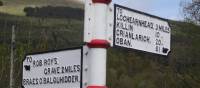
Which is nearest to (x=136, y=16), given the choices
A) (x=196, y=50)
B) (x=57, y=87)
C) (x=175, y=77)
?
(x=57, y=87)

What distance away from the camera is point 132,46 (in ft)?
17.3

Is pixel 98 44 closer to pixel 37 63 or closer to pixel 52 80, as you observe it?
pixel 52 80

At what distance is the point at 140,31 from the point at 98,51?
2.19 feet

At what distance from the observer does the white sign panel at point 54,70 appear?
5383mm

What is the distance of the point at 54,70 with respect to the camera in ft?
18.4

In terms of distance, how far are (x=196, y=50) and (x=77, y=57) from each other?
36998 millimetres

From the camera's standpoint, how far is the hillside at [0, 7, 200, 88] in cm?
4438

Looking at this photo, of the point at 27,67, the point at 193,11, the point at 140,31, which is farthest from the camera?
the point at 193,11

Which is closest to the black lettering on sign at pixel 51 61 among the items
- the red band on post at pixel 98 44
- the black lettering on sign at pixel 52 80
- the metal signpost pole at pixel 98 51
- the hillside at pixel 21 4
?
the black lettering on sign at pixel 52 80

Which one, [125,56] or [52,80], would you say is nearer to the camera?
[52,80]

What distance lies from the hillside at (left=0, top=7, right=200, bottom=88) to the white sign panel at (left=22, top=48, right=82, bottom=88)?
2113 cm

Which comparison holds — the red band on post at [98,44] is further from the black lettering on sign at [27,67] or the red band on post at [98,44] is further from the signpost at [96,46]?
the black lettering on sign at [27,67]

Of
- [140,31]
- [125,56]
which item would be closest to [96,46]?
[140,31]

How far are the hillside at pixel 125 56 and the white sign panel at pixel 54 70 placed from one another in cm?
2113
